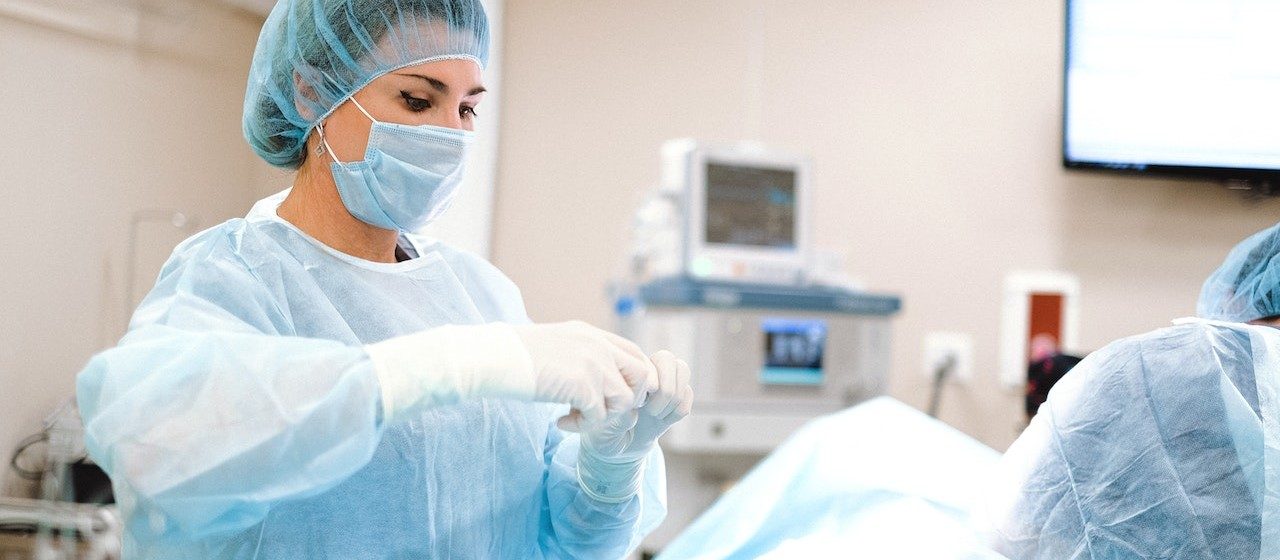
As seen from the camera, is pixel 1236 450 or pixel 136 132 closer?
pixel 1236 450

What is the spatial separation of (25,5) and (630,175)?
5.01 ft

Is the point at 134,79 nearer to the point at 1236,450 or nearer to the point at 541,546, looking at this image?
the point at 541,546

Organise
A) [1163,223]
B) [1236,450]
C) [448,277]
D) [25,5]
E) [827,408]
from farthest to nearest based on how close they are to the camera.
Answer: [1163,223], [827,408], [25,5], [448,277], [1236,450]

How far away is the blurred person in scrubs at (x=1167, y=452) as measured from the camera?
1.03 metres

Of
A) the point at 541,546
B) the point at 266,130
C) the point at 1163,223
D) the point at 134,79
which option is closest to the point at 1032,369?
the point at 1163,223

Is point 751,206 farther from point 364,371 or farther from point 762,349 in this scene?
point 364,371

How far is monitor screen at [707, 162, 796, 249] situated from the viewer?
101 inches

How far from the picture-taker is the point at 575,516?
1.12m

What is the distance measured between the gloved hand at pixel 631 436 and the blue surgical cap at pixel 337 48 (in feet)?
1.20

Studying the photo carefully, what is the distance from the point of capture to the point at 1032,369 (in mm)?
2330

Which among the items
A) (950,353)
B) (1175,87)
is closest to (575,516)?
(950,353)

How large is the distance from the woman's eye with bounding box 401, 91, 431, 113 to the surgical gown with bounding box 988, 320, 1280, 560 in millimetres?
699

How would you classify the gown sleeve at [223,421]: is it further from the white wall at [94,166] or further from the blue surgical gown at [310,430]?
the white wall at [94,166]

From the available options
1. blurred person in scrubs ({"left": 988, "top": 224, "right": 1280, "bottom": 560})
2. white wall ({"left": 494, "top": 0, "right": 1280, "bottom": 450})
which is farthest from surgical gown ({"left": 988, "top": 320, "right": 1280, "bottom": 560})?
white wall ({"left": 494, "top": 0, "right": 1280, "bottom": 450})
